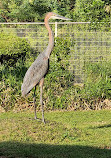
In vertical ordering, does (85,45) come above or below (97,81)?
above

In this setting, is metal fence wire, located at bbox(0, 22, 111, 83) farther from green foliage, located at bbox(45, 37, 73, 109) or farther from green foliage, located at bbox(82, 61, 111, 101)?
green foliage, located at bbox(45, 37, 73, 109)

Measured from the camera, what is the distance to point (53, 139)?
8.71m

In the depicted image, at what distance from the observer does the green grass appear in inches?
299

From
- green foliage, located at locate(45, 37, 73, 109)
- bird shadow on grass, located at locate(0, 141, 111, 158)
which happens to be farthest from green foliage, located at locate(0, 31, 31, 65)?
bird shadow on grass, located at locate(0, 141, 111, 158)

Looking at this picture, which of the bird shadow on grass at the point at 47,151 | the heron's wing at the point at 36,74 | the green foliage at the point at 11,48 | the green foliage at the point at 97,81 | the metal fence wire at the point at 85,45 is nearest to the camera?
the bird shadow on grass at the point at 47,151

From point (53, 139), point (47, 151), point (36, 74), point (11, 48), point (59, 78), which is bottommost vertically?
point (53, 139)

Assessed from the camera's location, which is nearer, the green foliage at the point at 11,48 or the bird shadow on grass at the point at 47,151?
the bird shadow on grass at the point at 47,151

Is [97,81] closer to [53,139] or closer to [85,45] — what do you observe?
[85,45]

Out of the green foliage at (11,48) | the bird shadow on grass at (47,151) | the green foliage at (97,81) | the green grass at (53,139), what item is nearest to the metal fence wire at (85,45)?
the green foliage at (97,81)

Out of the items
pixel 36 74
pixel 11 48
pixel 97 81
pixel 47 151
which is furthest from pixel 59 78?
pixel 47 151

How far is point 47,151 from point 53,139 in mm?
962

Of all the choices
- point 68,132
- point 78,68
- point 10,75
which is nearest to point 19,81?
point 10,75

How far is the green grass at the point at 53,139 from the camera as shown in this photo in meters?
7.60

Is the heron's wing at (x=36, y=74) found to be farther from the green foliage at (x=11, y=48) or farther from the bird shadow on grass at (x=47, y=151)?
the green foliage at (x=11, y=48)
